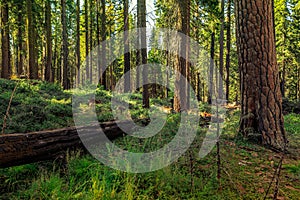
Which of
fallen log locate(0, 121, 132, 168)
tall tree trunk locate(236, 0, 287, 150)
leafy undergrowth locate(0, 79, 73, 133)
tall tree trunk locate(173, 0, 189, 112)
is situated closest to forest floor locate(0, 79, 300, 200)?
fallen log locate(0, 121, 132, 168)

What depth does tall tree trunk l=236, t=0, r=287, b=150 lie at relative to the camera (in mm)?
5109

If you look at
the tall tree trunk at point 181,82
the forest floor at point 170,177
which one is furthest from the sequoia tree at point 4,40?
the forest floor at point 170,177

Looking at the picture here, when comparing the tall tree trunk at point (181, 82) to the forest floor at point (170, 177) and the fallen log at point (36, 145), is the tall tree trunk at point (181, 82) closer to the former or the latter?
the forest floor at point (170, 177)

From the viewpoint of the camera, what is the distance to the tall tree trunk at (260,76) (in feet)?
16.8

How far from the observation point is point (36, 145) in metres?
3.89

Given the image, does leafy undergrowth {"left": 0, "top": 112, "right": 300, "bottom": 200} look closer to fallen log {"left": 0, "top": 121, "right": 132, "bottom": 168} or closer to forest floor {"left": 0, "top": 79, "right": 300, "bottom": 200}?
forest floor {"left": 0, "top": 79, "right": 300, "bottom": 200}

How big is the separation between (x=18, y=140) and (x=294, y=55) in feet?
102

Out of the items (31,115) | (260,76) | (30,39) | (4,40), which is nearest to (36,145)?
(31,115)

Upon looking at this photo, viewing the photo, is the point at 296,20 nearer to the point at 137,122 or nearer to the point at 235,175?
the point at 137,122

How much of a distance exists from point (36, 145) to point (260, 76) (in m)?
4.80

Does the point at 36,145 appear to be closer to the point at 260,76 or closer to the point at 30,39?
the point at 260,76

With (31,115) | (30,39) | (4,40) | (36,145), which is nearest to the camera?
(36,145)

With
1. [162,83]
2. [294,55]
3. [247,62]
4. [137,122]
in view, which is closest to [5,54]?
[137,122]

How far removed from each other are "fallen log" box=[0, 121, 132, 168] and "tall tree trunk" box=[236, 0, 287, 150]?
3.73 m
